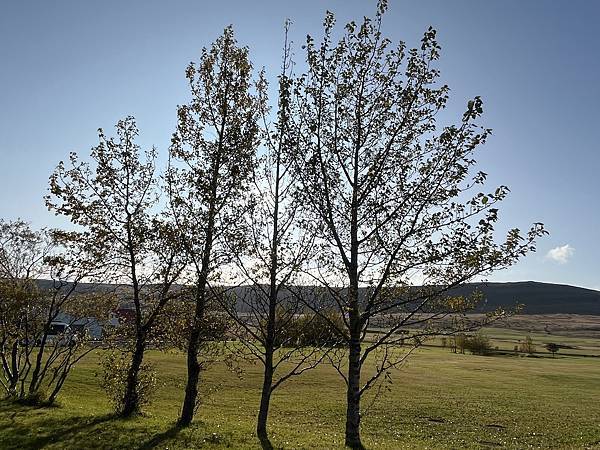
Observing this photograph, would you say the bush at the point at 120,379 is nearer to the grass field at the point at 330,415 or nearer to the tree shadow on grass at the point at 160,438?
the grass field at the point at 330,415

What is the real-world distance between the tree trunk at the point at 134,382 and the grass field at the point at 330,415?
82 centimetres

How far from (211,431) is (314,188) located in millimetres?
9133

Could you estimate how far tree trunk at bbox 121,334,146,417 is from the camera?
19.0m

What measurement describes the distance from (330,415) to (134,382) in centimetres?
1474

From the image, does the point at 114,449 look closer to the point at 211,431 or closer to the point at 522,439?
the point at 211,431

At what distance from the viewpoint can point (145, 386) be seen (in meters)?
19.6

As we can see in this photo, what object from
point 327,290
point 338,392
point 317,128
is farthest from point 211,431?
point 338,392

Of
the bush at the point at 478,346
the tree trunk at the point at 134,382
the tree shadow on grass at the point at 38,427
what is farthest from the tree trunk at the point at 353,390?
the bush at the point at 478,346

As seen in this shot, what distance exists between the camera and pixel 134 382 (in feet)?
62.9

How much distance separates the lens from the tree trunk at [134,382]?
19.0 metres

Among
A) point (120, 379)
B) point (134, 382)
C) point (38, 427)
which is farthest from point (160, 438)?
point (120, 379)

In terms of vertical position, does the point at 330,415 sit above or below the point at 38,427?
below

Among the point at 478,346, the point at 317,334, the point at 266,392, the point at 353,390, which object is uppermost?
the point at 317,334

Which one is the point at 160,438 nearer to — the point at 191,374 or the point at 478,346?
the point at 191,374
